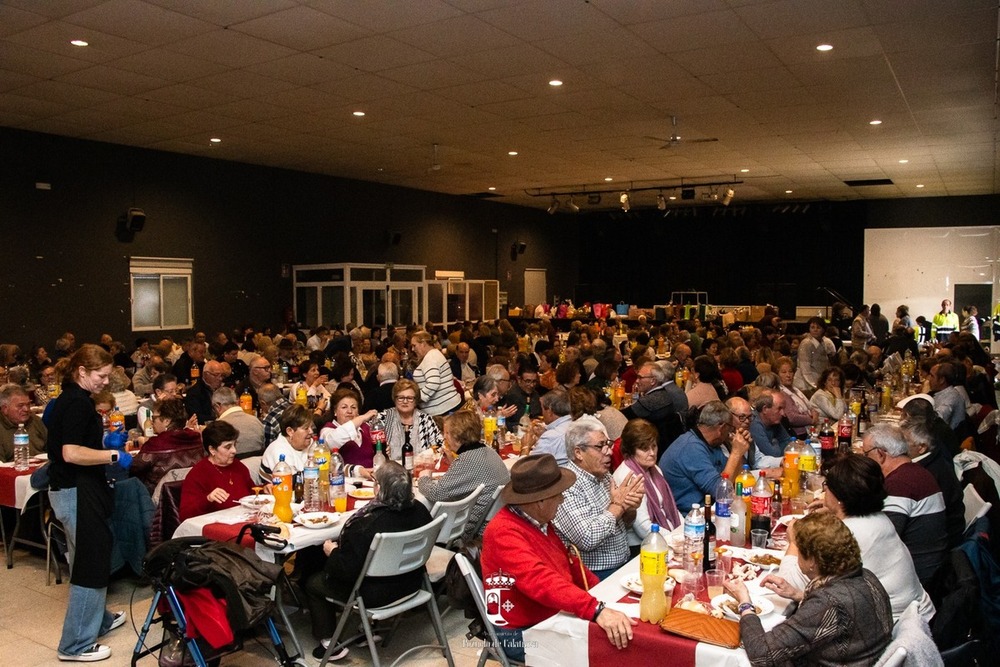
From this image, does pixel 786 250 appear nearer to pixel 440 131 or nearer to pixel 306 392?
pixel 440 131

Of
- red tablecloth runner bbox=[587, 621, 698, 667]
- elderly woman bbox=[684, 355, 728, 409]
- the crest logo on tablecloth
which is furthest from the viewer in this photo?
elderly woman bbox=[684, 355, 728, 409]

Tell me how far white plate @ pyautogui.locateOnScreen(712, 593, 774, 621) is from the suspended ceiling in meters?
4.66

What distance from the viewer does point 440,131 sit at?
11414mm

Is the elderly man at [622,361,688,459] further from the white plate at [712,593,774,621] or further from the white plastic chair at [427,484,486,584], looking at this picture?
the white plate at [712,593,774,621]

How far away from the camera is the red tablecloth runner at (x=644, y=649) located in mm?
2729

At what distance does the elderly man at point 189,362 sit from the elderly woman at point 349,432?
4.51 meters

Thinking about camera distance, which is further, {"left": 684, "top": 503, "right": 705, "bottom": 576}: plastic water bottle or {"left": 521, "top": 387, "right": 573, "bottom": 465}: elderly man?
{"left": 521, "top": 387, "right": 573, "bottom": 465}: elderly man

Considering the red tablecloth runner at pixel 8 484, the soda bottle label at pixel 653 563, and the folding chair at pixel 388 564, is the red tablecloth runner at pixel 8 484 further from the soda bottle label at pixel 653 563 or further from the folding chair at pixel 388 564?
the soda bottle label at pixel 653 563

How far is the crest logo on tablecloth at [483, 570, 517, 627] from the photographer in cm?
312

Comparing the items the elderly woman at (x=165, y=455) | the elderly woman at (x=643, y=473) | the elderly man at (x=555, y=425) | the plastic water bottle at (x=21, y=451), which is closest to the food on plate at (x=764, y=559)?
the elderly woman at (x=643, y=473)

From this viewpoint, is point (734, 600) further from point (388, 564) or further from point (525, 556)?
point (388, 564)

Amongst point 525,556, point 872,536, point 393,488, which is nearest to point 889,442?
point 872,536

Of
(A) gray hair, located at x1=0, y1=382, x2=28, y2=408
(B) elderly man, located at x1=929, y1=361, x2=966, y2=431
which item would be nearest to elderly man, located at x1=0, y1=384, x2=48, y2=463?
(A) gray hair, located at x1=0, y1=382, x2=28, y2=408

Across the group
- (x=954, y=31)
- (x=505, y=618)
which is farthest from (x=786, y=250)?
(x=505, y=618)
